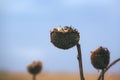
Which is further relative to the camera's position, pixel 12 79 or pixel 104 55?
pixel 12 79

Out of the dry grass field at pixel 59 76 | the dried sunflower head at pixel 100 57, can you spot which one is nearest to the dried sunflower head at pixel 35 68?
the dry grass field at pixel 59 76

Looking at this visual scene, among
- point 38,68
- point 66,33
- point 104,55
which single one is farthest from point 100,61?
point 38,68

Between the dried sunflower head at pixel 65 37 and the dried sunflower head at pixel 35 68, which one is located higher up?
the dried sunflower head at pixel 65 37

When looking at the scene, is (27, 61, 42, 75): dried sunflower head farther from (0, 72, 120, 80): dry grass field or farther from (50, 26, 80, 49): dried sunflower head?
(50, 26, 80, 49): dried sunflower head

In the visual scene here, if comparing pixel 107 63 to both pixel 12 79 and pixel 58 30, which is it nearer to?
pixel 58 30

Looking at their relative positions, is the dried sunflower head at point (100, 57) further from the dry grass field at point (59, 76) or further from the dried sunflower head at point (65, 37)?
the dry grass field at point (59, 76)

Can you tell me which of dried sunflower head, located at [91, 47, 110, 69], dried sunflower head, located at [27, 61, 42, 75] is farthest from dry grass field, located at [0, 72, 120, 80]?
dried sunflower head, located at [91, 47, 110, 69]
